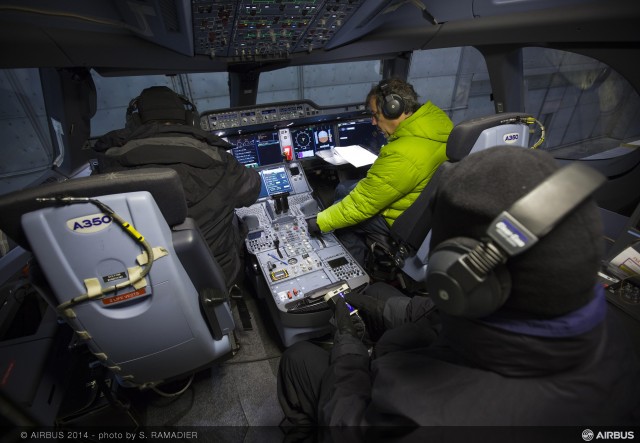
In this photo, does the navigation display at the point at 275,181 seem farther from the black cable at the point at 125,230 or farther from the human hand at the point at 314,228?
the black cable at the point at 125,230

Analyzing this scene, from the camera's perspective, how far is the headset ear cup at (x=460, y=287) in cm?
47

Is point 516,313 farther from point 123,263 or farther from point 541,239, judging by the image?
point 123,263

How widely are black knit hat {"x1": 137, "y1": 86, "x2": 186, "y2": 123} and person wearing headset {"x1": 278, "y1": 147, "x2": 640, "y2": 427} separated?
1.44 metres

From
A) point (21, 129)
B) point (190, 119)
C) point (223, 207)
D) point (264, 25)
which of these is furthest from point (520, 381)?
point (21, 129)

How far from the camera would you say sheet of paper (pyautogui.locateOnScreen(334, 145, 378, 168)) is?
8.01ft

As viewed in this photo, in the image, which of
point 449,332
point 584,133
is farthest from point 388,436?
point 584,133

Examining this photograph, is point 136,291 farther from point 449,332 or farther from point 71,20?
point 71,20

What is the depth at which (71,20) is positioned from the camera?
1487 millimetres

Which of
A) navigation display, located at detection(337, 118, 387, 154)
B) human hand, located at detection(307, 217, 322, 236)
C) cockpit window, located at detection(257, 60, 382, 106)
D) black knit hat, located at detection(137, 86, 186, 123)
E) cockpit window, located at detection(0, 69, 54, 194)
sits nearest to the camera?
black knit hat, located at detection(137, 86, 186, 123)

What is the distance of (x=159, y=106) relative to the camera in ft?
4.67

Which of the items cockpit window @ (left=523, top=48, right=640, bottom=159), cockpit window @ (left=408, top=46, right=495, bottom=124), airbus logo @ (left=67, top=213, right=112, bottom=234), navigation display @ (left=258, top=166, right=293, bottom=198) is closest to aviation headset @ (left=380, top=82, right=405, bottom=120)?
navigation display @ (left=258, top=166, right=293, bottom=198)

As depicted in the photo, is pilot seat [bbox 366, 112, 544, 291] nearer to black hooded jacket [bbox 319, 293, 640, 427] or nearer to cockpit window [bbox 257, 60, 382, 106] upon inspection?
black hooded jacket [bbox 319, 293, 640, 427]

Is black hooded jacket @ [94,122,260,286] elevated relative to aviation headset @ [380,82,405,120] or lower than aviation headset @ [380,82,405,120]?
lower

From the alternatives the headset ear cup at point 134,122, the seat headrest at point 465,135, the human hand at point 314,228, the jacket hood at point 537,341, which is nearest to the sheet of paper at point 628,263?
the seat headrest at point 465,135
